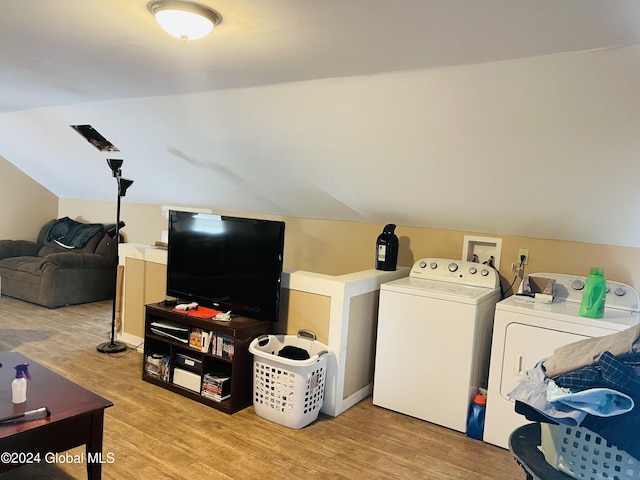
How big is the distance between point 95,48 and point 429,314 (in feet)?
7.88

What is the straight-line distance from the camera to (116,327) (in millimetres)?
4098

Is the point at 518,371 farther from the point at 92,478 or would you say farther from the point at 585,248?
the point at 92,478

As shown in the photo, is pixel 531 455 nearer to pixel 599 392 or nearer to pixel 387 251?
pixel 599 392

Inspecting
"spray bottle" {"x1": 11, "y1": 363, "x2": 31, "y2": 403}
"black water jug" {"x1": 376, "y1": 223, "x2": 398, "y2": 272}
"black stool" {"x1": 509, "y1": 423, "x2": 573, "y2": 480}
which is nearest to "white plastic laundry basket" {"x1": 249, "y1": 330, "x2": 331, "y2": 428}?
"black water jug" {"x1": 376, "y1": 223, "x2": 398, "y2": 272}

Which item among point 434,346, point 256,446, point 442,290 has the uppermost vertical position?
point 442,290

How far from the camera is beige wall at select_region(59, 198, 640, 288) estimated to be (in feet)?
9.59

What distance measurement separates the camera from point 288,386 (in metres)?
2.67

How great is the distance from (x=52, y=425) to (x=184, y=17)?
1676mm

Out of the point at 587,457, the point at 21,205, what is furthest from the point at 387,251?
the point at 21,205

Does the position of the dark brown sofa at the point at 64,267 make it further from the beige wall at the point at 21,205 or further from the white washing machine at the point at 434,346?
the white washing machine at the point at 434,346

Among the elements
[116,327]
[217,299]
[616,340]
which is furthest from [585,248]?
[116,327]

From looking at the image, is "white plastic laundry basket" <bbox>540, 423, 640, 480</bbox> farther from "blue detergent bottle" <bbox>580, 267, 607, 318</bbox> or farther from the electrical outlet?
the electrical outlet

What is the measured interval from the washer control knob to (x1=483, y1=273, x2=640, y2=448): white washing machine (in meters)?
0.14

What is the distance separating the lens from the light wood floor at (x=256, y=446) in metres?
2.25
